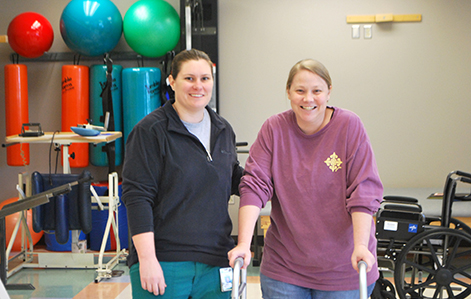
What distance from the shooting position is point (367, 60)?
16.4ft

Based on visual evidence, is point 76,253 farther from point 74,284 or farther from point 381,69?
point 381,69

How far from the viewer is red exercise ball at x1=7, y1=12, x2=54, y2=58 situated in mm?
4531

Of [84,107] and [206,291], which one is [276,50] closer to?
[84,107]

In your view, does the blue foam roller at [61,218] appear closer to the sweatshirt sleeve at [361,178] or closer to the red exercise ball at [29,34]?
the red exercise ball at [29,34]

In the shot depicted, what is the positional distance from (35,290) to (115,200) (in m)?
0.98

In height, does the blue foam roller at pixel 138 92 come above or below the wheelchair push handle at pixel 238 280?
above

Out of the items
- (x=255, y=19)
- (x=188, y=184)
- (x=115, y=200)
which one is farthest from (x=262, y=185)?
(x=255, y=19)

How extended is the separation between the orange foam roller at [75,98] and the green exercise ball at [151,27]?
24.0 inches

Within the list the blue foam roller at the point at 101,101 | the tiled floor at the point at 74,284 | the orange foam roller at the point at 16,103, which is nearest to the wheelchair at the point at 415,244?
the tiled floor at the point at 74,284

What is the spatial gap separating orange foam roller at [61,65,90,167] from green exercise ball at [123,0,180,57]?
610 mm

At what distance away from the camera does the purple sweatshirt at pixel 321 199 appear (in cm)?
154


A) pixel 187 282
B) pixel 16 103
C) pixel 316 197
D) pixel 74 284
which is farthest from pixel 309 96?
→ pixel 16 103

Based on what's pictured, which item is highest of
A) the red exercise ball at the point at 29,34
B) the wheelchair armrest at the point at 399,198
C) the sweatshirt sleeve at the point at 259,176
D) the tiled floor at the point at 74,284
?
the red exercise ball at the point at 29,34

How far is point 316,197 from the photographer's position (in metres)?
1.55
